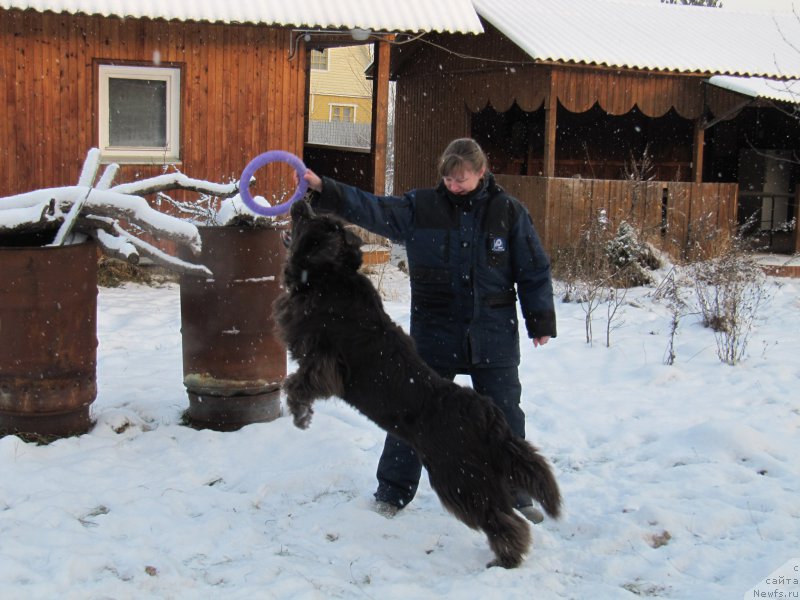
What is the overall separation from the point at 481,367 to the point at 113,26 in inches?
346

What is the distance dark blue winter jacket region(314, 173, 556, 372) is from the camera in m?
4.42

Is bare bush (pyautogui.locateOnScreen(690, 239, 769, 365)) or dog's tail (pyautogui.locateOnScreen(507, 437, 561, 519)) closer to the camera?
dog's tail (pyautogui.locateOnScreen(507, 437, 561, 519))

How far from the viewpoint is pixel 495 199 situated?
14.6ft

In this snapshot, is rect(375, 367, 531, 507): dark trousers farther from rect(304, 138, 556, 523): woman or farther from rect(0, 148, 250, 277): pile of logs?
rect(0, 148, 250, 277): pile of logs

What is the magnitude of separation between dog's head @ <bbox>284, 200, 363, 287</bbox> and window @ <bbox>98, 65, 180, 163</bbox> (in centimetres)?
854

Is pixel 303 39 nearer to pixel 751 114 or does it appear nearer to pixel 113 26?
pixel 113 26

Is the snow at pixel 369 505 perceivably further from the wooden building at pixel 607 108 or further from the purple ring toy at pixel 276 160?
the wooden building at pixel 607 108

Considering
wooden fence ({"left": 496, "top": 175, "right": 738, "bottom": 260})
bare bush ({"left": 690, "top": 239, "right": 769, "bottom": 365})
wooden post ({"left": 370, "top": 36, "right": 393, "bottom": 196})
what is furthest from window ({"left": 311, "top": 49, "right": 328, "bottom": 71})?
bare bush ({"left": 690, "top": 239, "right": 769, "bottom": 365})

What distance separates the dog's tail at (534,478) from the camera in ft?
12.7

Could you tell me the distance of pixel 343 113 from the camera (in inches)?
1913

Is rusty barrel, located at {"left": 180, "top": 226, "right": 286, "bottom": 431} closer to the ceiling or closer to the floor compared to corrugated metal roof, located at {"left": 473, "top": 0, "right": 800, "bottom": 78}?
closer to the floor

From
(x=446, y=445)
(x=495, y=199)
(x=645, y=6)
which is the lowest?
(x=446, y=445)

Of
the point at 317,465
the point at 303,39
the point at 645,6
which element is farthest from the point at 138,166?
the point at 645,6

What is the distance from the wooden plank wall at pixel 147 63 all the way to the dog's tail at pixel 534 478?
8.92 m
